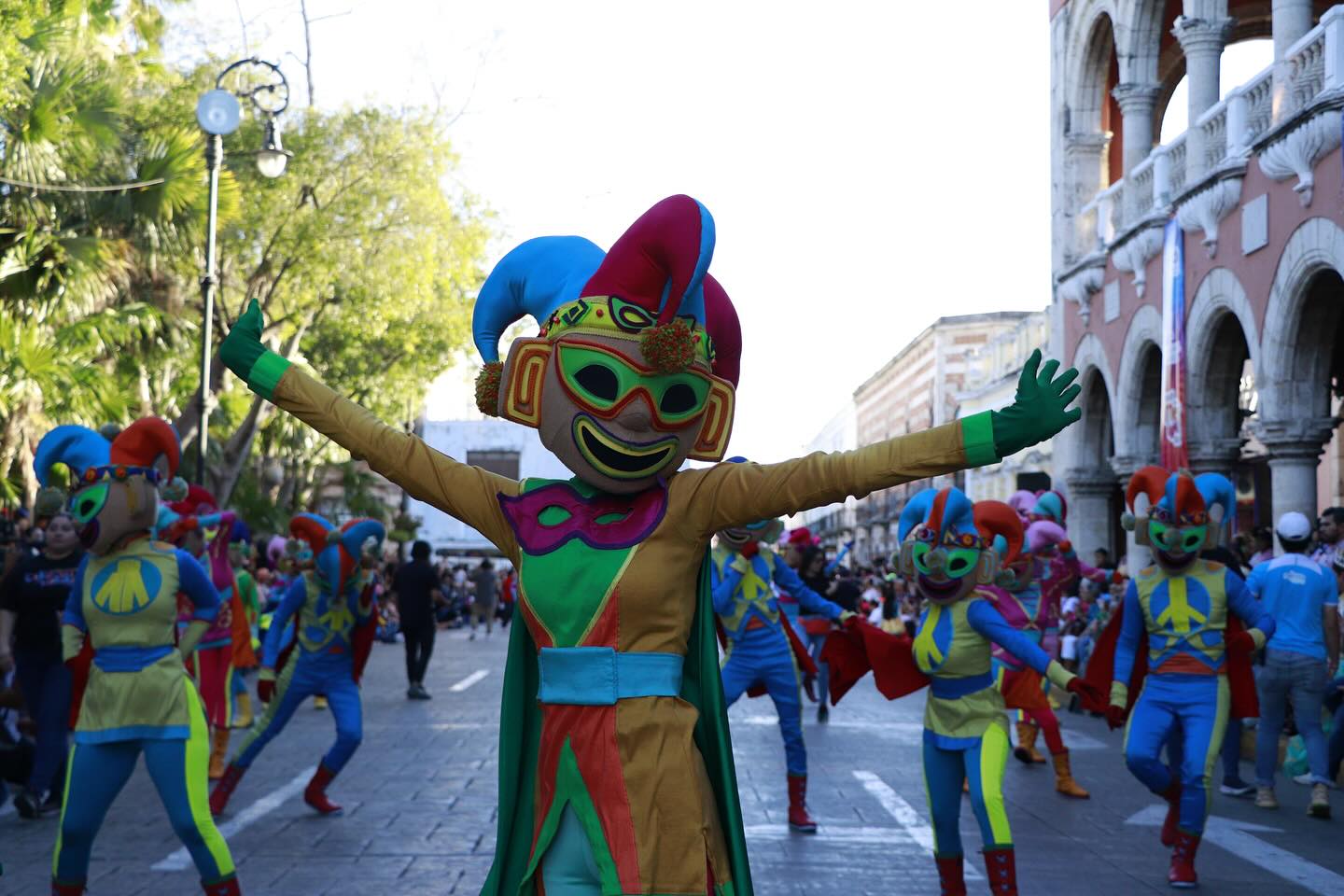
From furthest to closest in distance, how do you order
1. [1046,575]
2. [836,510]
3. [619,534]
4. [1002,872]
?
[836,510] < [1046,575] < [1002,872] < [619,534]

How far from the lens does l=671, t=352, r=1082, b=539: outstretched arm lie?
12.3 feet

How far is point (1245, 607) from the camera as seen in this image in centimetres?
803

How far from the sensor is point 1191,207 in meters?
18.9

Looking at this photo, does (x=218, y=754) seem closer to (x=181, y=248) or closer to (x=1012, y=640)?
(x=1012, y=640)

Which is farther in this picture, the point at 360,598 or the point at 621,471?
the point at 360,598

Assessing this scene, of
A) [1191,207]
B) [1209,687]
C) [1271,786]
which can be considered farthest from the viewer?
[1191,207]

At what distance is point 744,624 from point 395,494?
7704cm

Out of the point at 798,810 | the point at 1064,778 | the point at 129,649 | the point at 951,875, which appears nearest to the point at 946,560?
the point at 951,875

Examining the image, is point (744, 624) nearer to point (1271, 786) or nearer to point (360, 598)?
point (360, 598)

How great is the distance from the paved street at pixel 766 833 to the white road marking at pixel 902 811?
0.8 inches

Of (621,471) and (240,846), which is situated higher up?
(621,471)

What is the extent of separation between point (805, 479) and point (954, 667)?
119 inches

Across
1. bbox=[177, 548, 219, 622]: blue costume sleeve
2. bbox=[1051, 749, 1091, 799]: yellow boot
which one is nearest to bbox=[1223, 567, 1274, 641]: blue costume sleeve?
bbox=[1051, 749, 1091, 799]: yellow boot

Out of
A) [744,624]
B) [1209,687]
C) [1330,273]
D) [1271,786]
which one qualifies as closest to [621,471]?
[1209,687]
